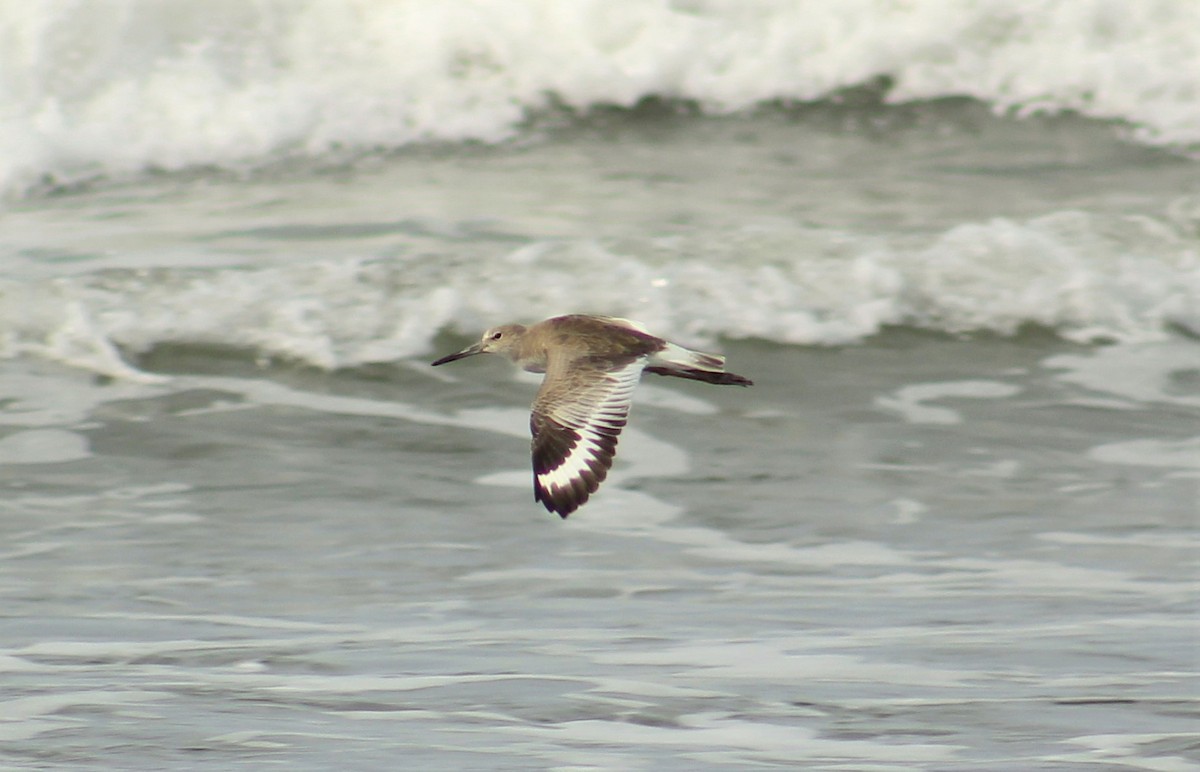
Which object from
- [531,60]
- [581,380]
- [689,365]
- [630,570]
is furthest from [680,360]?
[531,60]

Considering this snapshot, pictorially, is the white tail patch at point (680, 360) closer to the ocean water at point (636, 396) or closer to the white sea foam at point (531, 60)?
the ocean water at point (636, 396)

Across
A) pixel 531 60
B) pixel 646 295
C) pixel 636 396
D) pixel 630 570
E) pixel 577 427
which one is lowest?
pixel 630 570

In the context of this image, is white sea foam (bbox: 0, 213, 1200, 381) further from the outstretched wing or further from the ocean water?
the outstretched wing

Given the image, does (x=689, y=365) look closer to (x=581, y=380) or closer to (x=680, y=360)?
(x=680, y=360)

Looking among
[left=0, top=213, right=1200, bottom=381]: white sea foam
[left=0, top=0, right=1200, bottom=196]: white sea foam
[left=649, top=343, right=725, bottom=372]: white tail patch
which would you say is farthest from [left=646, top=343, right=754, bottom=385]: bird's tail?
[left=0, top=0, right=1200, bottom=196]: white sea foam

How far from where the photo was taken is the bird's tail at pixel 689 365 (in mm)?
4992

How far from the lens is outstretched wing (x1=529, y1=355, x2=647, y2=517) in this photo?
14.8 feet

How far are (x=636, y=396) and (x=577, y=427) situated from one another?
234 centimetres

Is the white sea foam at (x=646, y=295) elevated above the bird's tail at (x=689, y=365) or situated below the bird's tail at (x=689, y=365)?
above

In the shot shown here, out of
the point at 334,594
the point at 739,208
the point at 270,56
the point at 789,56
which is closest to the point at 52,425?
the point at 334,594

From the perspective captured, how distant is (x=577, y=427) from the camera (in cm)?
474

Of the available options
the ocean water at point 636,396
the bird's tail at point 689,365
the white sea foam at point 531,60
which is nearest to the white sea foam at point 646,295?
the ocean water at point 636,396

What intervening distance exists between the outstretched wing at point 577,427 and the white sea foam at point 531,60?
5.37 m

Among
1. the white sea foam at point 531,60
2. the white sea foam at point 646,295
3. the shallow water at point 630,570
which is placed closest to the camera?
the shallow water at point 630,570
